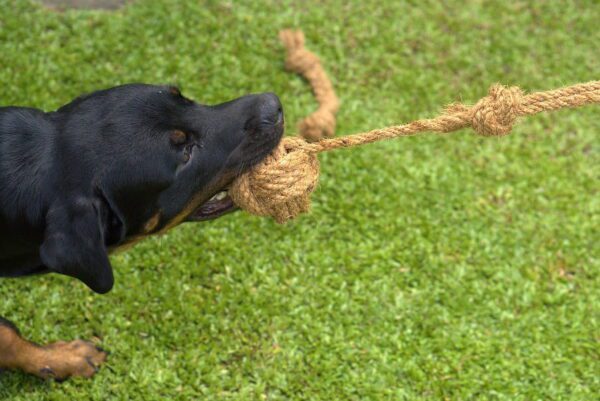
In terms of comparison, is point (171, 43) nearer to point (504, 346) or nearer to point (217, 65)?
point (217, 65)

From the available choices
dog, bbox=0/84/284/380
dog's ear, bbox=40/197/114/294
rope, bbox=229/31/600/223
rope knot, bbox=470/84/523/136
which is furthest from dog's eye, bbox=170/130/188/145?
rope knot, bbox=470/84/523/136

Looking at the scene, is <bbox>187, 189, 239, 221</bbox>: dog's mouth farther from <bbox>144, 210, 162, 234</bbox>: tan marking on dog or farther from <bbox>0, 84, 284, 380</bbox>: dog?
<bbox>144, 210, 162, 234</bbox>: tan marking on dog

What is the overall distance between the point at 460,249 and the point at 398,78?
5.22 ft

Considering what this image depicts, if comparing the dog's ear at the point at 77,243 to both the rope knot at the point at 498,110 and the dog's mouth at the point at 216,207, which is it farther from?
the rope knot at the point at 498,110

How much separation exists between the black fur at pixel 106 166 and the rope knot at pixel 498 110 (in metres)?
0.91

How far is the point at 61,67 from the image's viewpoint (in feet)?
16.6

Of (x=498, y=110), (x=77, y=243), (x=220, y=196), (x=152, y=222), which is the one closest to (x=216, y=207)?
(x=220, y=196)

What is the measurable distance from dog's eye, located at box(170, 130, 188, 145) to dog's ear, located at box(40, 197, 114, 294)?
0.43 m

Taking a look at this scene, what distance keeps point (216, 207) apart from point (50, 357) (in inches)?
49.2

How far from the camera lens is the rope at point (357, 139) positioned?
289 cm

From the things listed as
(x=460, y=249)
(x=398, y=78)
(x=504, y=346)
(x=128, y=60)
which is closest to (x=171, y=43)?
(x=128, y=60)

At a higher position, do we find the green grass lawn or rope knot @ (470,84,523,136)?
rope knot @ (470,84,523,136)

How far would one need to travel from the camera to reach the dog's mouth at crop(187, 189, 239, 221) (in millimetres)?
3307

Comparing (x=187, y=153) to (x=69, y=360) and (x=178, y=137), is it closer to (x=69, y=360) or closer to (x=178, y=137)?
(x=178, y=137)
